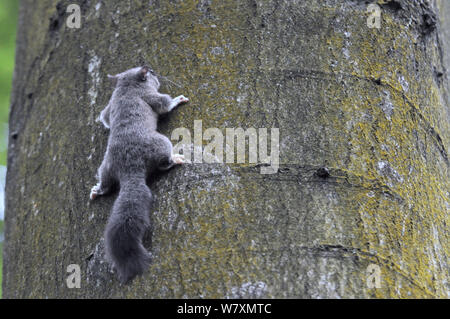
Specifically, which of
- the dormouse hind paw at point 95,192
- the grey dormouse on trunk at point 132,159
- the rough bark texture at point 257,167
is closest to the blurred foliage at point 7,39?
the rough bark texture at point 257,167

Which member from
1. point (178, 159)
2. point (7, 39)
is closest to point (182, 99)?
point (178, 159)

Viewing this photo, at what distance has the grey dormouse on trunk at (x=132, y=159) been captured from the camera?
2145 mm

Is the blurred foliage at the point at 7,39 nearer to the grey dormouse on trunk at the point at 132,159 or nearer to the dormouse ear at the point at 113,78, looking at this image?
the grey dormouse on trunk at the point at 132,159

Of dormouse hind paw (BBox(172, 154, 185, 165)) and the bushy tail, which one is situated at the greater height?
dormouse hind paw (BBox(172, 154, 185, 165))

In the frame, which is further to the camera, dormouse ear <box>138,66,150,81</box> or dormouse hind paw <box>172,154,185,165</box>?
dormouse ear <box>138,66,150,81</box>

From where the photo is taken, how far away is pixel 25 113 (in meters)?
3.37

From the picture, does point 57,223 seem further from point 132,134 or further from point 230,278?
point 230,278

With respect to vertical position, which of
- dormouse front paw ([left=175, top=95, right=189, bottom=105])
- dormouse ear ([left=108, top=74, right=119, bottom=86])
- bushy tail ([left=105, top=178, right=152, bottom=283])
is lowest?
bushy tail ([left=105, top=178, right=152, bottom=283])

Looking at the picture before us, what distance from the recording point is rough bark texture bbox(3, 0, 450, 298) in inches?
80.6

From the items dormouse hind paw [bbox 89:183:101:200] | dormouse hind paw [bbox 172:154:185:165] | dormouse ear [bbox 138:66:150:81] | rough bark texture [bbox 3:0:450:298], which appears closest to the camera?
rough bark texture [bbox 3:0:450:298]

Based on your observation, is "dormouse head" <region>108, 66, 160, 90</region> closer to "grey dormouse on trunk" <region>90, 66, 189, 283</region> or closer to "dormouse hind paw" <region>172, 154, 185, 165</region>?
"grey dormouse on trunk" <region>90, 66, 189, 283</region>

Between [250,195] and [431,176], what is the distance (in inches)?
35.9

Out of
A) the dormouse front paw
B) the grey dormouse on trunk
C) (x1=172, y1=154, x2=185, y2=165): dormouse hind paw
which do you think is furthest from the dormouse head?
(x1=172, y1=154, x2=185, y2=165): dormouse hind paw

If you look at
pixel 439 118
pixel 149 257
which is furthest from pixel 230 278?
pixel 439 118
